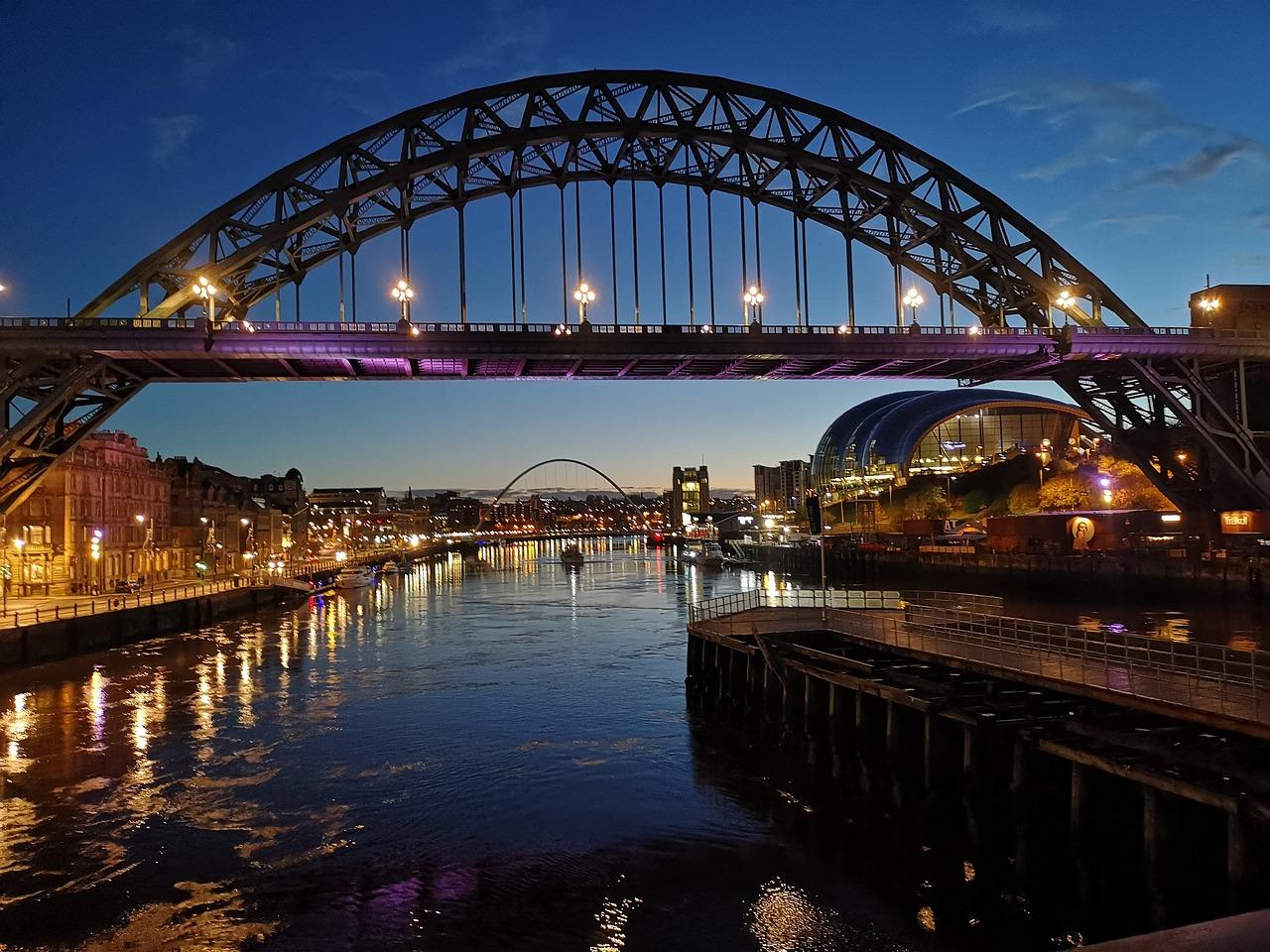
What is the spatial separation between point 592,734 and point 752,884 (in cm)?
1443

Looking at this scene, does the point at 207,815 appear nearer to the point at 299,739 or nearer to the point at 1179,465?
the point at 299,739

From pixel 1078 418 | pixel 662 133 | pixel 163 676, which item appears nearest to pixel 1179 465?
→ pixel 662 133

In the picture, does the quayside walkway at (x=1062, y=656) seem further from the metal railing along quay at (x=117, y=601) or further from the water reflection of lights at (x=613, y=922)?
the metal railing along quay at (x=117, y=601)

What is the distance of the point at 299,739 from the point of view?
3281cm

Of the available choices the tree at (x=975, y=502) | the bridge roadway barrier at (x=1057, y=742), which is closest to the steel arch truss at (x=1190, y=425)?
the bridge roadway barrier at (x=1057, y=742)

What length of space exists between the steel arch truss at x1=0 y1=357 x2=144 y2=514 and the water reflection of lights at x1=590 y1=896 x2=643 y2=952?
39579mm

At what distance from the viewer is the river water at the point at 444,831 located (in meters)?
17.2

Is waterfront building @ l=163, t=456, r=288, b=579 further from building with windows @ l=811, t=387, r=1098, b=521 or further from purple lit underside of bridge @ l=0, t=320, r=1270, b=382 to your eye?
building with windows @ l=811, t=387, r=1098, b=521

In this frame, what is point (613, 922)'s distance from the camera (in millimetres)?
17391

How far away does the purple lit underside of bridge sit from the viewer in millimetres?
50344

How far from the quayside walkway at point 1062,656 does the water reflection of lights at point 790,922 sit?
24.6 ft

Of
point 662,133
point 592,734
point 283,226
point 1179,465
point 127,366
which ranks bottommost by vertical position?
point 592,734

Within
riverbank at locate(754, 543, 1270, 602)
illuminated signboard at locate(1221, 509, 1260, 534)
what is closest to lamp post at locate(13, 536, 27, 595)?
riverbank at locate(754, 543, 1270, 602)

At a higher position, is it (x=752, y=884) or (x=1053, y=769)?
(x=1053, y=769)
